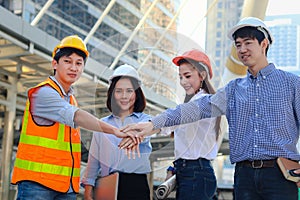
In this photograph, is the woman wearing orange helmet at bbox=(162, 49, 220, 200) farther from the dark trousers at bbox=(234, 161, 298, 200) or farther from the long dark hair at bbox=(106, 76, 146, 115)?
the dark trousers at bbox=(234, 161, 298, 200)

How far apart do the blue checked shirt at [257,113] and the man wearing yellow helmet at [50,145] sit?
0.41 meters

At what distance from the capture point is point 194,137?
3029 millimetres

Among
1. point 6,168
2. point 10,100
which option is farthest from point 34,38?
point 6,168

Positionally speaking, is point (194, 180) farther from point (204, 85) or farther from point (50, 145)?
point (50, 145)

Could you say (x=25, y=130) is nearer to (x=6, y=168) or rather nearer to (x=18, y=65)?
(x=18, y=65)

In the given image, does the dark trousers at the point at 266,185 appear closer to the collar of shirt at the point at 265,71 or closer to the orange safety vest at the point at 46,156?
the collar of shirt at the point at 265,71

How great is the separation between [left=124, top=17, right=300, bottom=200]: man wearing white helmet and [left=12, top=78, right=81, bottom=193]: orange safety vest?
40cm

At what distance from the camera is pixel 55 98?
2.88m

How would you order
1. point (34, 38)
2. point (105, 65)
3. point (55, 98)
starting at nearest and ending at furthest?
point (55, 98) → point (105, 65) → point (34, 38)

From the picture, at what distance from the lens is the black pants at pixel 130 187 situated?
3.02 meters

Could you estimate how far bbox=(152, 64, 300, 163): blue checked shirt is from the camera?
2725 mm

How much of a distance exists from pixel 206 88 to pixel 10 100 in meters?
7.93

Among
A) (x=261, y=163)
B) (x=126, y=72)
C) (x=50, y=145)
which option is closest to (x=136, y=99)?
(x=126, y=72)

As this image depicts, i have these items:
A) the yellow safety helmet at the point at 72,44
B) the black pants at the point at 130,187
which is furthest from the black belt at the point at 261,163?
the yellow safety helmet at the point at 72,44
